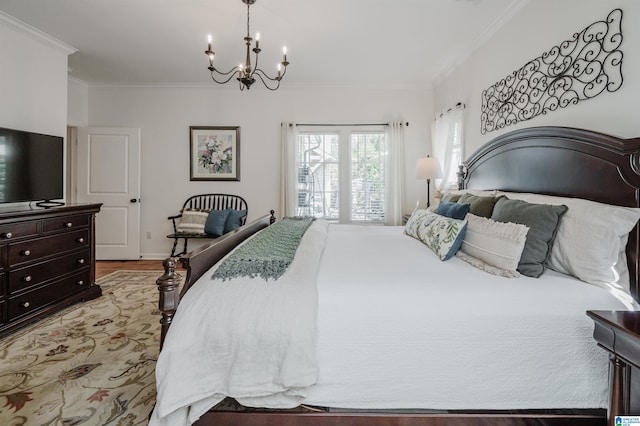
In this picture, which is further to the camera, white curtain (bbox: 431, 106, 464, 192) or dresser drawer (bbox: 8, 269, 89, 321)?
white curtain (bbox: 431, 106, 464, 192)

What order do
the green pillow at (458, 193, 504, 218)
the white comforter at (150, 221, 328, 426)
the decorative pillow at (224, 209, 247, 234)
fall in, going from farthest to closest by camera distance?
the decorative pillow at (224, 209, 247, 234) → the green pillow at (458, 193, 504, 218) → the white comforter at (150, 221, 328, 426)

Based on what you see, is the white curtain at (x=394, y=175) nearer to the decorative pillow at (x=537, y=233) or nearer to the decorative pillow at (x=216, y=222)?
the decorative pillow at (x=216, y=222)

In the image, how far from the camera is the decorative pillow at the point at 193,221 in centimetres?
441

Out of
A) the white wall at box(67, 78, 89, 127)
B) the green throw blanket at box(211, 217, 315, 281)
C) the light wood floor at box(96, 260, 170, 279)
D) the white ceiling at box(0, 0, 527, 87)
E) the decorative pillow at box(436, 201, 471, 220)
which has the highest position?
the white ceiling at box(0, 0, 527, 87)

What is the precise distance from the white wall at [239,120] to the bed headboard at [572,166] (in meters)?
2.19

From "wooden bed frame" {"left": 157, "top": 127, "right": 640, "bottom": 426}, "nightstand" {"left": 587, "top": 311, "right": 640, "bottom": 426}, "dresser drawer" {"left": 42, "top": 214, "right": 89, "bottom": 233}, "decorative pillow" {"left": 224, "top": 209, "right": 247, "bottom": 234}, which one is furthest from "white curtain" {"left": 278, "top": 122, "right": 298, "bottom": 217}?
"nightstand" {"left": 587, "top": 311, "right": 640, "bottom": 426}

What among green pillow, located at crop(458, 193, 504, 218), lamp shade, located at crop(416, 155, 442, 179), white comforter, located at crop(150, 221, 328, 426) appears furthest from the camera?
lamp shade, located at crop(416, 155, 442, 179)

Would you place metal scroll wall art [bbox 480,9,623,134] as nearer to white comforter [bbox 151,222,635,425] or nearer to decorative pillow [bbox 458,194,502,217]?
decorative pillow [bbox 458,194,502,217]

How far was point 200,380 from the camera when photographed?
→ 44.8 inches

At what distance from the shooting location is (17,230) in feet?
7.75

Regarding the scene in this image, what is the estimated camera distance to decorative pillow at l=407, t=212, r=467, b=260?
1781 millimetres

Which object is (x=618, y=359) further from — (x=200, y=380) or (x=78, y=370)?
(x=78, y=370)

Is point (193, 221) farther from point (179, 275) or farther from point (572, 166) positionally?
point (572, 166)

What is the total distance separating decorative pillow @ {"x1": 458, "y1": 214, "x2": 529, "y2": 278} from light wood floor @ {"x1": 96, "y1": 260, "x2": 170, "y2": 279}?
4.01 metres
